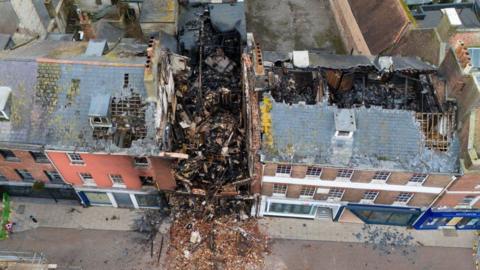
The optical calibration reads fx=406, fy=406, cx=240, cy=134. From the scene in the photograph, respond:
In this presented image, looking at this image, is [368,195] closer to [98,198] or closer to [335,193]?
[335,193]

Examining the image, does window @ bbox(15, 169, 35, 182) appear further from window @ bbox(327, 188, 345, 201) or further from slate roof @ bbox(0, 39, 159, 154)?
window @ bbox(327, 188, 345, 201)

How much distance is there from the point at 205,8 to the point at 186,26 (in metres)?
3.03

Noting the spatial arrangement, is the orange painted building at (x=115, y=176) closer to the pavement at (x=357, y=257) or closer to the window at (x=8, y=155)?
the window at (x=8, y=155)

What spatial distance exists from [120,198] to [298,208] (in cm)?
1462

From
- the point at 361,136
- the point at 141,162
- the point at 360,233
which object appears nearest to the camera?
the point at 361,136

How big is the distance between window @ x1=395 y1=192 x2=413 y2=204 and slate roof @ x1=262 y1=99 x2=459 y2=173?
3.67 m

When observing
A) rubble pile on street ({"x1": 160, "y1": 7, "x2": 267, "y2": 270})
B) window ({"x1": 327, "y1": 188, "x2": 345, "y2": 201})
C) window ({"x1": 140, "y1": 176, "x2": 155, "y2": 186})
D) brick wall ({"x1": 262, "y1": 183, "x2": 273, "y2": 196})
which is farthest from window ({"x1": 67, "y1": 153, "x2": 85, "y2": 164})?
window ({"x1": 327, "y1": 188, "x2": 345, "y2": 201})

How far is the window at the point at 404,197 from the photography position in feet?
97.5

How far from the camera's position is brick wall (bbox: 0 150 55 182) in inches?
1140

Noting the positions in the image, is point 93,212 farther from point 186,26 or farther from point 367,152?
point 367,152

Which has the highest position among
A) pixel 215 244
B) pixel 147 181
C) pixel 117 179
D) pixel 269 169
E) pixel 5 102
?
pixel 5 102

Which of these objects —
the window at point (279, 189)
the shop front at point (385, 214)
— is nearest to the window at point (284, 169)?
the window at point (279, 189)

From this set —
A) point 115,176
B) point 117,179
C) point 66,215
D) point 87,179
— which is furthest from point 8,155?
point 117,179

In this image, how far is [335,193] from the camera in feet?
99.7
